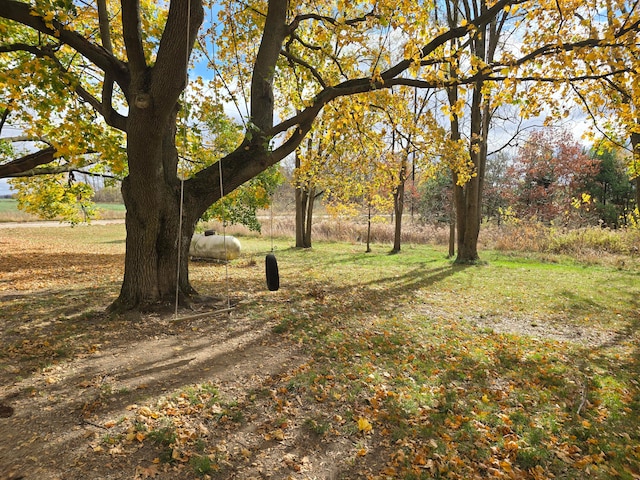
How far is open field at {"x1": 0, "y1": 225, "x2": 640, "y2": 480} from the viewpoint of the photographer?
2.76 meters

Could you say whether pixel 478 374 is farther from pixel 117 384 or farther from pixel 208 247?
pixel 208 247

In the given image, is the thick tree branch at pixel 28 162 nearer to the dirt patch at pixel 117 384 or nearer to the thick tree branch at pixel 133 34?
the thick tree branch at pixel 133 34

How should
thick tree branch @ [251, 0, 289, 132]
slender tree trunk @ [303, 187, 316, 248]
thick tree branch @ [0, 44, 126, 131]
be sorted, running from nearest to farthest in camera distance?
1. thick tree branch @ [0, 44, 126, 131]
2. thick tree branch @ [251, 0, 289, 132]
3. slender tree trunk @ [303, 187, 316, 248]


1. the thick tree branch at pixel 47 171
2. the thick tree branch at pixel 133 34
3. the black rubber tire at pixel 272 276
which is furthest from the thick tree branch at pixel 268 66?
the thick tree branch at pixel 47 171

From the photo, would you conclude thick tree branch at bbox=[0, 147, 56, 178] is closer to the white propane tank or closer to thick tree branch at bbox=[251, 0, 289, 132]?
the white propane tank

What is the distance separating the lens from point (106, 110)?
559cm

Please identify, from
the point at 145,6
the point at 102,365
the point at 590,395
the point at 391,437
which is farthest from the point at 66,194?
the point at 590,395

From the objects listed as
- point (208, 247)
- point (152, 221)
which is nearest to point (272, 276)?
point (152, 221)

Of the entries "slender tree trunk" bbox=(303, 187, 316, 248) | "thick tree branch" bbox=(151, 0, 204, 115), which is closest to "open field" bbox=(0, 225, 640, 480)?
"thick tree branch" bbox=(151, 0, 204, 115)

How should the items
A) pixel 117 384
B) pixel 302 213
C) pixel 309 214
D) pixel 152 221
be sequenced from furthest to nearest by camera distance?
pixel 302 213
pixel 309 214
pixel 152 221
pixel 117 384

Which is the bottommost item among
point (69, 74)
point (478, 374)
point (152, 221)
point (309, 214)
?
point (478, 374)

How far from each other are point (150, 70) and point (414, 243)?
18976 mm

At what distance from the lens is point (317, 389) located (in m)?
3.83

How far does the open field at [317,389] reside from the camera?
2760 mm
